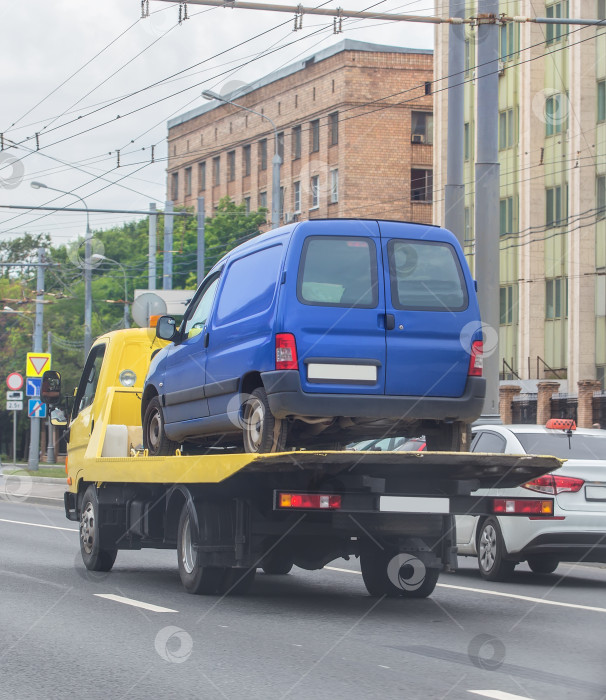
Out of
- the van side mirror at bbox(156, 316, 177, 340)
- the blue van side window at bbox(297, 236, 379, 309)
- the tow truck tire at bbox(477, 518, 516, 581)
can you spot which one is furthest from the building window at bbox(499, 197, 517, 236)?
the blue van side window at bbox(297, 236, 379, 309)

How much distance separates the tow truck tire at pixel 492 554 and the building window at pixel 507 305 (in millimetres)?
35383

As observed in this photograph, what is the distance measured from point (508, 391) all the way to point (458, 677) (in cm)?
3724

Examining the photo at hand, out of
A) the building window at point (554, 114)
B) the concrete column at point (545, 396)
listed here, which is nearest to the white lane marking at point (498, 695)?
the concrete column at point (545, 396)

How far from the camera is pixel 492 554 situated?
13711 mm

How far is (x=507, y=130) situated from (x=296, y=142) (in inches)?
638

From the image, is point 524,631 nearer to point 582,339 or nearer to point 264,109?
point 582,339

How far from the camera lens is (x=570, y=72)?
148 ft

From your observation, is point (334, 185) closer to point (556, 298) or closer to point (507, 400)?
point (556, 298)

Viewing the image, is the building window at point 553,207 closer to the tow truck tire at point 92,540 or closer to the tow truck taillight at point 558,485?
the tow truck taillight at point 558,485

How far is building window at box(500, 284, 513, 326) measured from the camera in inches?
1927

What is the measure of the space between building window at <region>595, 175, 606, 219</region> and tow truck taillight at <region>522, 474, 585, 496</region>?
31866 mm

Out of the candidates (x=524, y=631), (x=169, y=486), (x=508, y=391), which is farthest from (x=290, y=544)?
(x=508, y=391)

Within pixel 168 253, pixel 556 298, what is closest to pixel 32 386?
pixel 168 253

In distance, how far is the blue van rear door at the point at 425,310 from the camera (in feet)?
33.4
